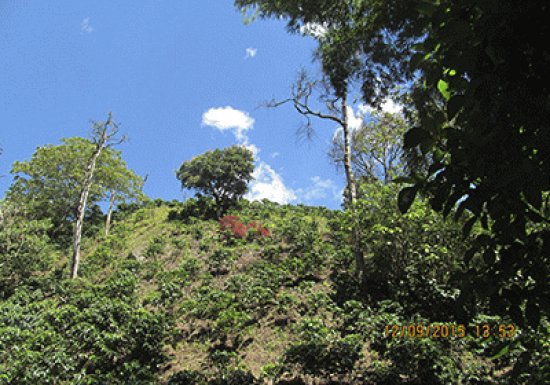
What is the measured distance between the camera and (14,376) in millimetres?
5512

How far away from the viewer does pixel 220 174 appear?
18.3 m

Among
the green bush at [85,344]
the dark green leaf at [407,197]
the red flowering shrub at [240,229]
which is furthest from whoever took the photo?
the red flowering shrub at [240,229]

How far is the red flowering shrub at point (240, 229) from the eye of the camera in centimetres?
1323

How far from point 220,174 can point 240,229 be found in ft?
17.9

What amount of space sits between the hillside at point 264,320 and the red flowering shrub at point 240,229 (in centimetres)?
142

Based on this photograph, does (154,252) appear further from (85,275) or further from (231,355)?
(231,355)

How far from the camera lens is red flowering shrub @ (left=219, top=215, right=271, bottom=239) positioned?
1323 cm

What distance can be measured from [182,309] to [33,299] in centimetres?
563

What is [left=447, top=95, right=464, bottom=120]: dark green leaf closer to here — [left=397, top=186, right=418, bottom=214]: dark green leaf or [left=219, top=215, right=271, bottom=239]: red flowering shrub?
[left=397, top=186, right=418, bottom=214]: dark green leaf

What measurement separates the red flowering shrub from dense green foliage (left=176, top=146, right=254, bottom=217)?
375 centimetres
